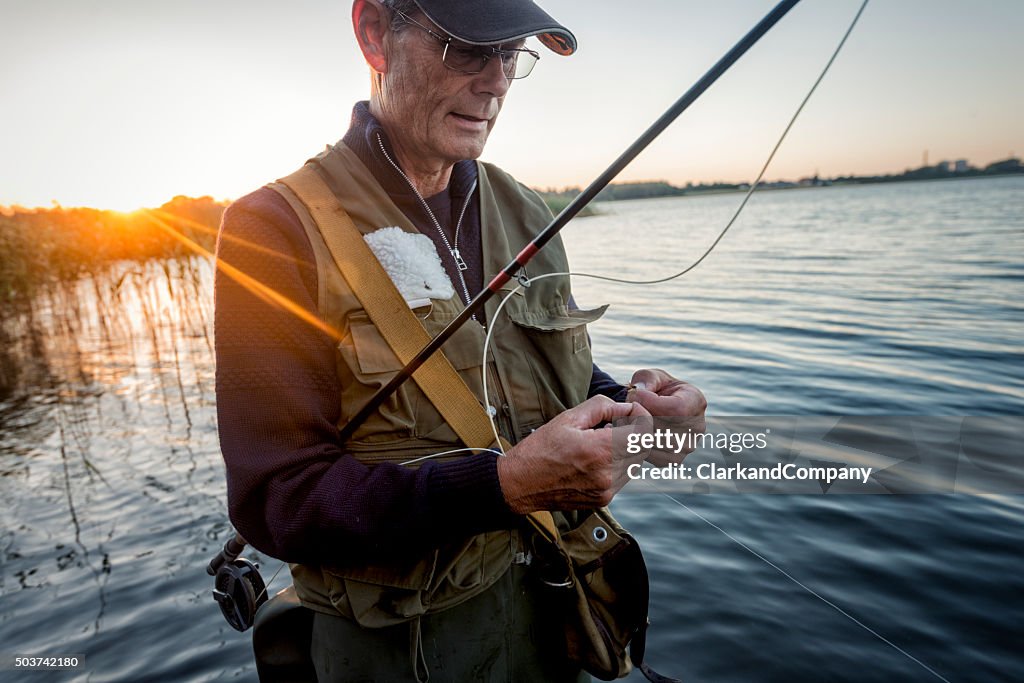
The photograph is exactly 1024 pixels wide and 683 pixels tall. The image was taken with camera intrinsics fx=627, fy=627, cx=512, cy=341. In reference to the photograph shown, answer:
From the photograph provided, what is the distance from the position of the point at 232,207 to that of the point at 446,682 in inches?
58.5

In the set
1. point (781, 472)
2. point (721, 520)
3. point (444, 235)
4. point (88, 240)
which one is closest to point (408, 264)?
point (444, 235)

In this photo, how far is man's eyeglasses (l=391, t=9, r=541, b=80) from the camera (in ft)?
5.83

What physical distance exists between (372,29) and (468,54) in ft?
1.04

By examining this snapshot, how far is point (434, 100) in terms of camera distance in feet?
6.09

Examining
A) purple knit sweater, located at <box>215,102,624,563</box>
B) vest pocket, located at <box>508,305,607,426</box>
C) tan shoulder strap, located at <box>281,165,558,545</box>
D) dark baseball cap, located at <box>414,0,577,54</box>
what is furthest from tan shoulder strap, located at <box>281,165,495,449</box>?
dark baseball cap, located at <box>414,0,577,54</box>

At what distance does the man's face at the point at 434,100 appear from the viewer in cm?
181

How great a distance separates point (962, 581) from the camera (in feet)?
14.8

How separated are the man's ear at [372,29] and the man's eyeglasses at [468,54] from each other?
0.21 ft

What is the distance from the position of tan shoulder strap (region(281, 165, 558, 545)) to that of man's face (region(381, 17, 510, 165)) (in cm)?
35

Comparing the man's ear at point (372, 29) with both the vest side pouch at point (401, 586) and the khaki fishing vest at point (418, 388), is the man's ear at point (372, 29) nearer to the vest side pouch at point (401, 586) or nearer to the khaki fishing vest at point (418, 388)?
the khaki fishing vest at point (418, 388)

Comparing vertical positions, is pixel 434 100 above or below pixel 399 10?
below

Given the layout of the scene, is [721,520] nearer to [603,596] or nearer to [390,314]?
[603,596]

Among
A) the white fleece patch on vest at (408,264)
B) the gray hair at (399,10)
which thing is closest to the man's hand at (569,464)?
the white fleece patch on vest at (408,264)

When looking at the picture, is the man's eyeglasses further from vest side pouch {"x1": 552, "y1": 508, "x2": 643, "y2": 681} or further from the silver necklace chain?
vest side pouch {"x1": 552, "y1": 508, "x2": 643, "y2": 681}
